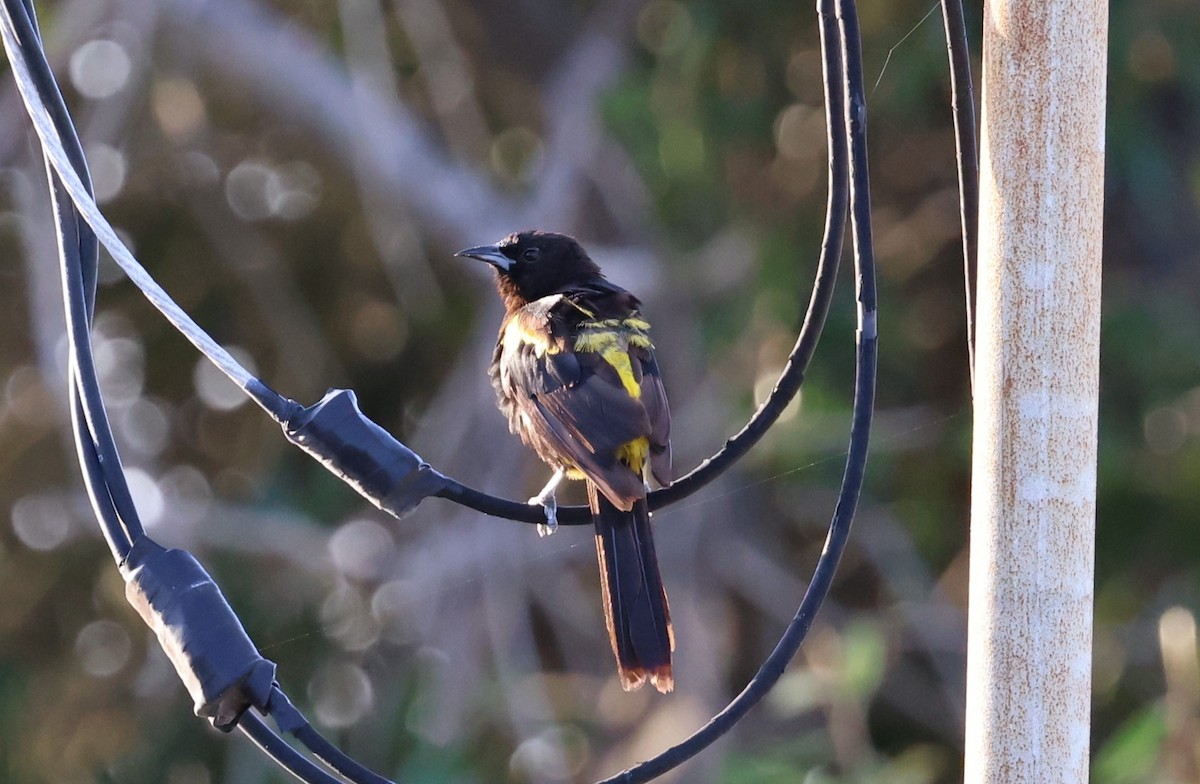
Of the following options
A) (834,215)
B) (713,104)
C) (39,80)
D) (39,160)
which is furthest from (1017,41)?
(39,160)

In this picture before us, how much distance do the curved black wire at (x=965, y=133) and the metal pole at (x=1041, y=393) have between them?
0.24 meters

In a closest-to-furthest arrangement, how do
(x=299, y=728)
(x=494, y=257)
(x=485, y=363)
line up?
(x=299, y=728) < (x=494, y=257) < (x=485, y=363)

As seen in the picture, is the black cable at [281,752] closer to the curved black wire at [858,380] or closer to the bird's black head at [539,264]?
the curved black wire at [858,380]

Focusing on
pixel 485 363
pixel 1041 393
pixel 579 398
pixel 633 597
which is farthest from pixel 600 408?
pixel 485 363

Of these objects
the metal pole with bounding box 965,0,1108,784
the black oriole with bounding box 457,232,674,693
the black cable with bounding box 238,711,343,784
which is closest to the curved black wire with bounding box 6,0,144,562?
the black cable with bounding box 238,711,343,784

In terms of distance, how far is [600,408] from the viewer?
183 inches

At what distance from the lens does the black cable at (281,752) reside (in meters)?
2.88

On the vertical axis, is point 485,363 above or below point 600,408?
below

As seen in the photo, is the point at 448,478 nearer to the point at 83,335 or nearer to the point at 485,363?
the point at 83,335

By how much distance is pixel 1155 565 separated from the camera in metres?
7.90

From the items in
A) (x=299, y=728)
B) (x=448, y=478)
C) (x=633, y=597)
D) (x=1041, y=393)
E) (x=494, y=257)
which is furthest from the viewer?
(x=494, y=257)

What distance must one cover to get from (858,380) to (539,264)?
9.48 ft

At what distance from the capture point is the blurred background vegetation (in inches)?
311

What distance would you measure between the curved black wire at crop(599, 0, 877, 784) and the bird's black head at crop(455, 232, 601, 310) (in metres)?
2.80
